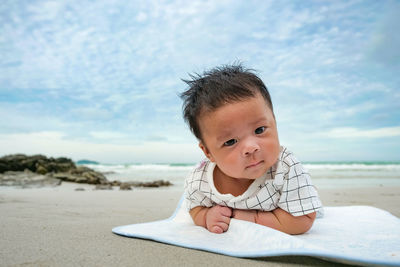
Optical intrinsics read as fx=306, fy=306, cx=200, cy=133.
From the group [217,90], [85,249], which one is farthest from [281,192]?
[85,249]

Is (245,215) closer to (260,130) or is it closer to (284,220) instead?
(284,220)

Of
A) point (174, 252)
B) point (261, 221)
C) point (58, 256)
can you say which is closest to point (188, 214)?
point (261, 221)

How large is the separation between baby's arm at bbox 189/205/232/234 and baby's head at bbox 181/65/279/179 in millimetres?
365

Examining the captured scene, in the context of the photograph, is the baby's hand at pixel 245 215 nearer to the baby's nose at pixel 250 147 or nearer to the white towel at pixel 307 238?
the white towel at pixel 307 238

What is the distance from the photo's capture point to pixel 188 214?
2.68m

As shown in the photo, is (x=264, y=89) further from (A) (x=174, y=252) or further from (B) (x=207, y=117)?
(A) (x=174, y=252)

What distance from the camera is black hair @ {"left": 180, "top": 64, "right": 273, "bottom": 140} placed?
76.1 inches

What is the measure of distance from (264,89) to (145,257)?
1.28 metres

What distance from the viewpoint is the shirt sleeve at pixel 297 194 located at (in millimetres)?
2023

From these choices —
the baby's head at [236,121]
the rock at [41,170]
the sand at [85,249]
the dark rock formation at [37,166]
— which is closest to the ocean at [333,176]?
the dark rock formation at [37,166]

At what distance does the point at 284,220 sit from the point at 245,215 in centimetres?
27

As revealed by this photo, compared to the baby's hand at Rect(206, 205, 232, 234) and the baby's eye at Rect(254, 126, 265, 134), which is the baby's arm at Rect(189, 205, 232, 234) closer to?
the baby's hand at Rect(206, 205, 232, 234)

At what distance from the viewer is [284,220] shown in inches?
81.4

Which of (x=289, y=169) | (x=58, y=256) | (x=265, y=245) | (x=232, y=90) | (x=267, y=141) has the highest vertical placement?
(x=232, y=90)
